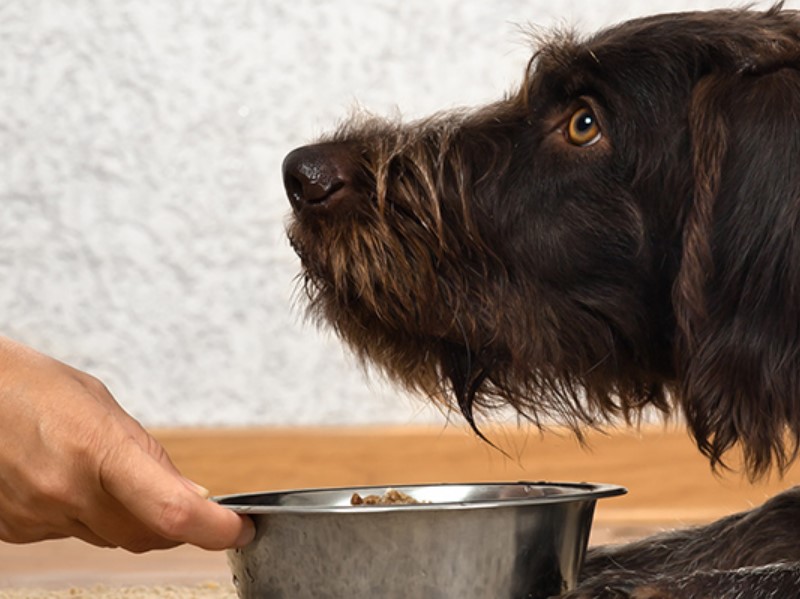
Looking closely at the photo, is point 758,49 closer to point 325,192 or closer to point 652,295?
point 652,295

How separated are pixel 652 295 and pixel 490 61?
1.66 meters

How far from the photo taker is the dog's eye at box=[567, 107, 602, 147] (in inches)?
64.8

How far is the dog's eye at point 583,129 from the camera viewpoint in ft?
5.40

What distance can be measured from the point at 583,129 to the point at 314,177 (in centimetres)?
34

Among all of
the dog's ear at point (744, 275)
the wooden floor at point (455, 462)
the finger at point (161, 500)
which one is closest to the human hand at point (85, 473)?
the finger at point (161, 500)

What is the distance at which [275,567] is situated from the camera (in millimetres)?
1419

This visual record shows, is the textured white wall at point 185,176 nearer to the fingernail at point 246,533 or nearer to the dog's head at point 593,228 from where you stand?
the dog's head at point 593,228

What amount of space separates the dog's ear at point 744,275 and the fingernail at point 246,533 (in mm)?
532

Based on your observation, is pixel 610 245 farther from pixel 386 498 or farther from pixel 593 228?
pixel 386 498

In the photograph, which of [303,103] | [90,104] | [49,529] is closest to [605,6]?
[303,103]

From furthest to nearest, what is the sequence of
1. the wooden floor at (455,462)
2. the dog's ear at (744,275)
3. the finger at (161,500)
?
1. the wooden floor at (455,462)
2. the dog's ear at (744,275)
3. the finger at (161,500)

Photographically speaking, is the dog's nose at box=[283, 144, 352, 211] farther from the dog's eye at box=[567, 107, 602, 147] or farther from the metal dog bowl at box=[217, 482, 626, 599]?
the metal dog bowl at box=[217, 482, 626, 599]

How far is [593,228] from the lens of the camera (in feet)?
5.34

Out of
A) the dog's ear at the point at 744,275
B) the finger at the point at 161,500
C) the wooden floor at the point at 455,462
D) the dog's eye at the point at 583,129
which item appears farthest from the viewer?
the wooden floor at the point at 455,462
